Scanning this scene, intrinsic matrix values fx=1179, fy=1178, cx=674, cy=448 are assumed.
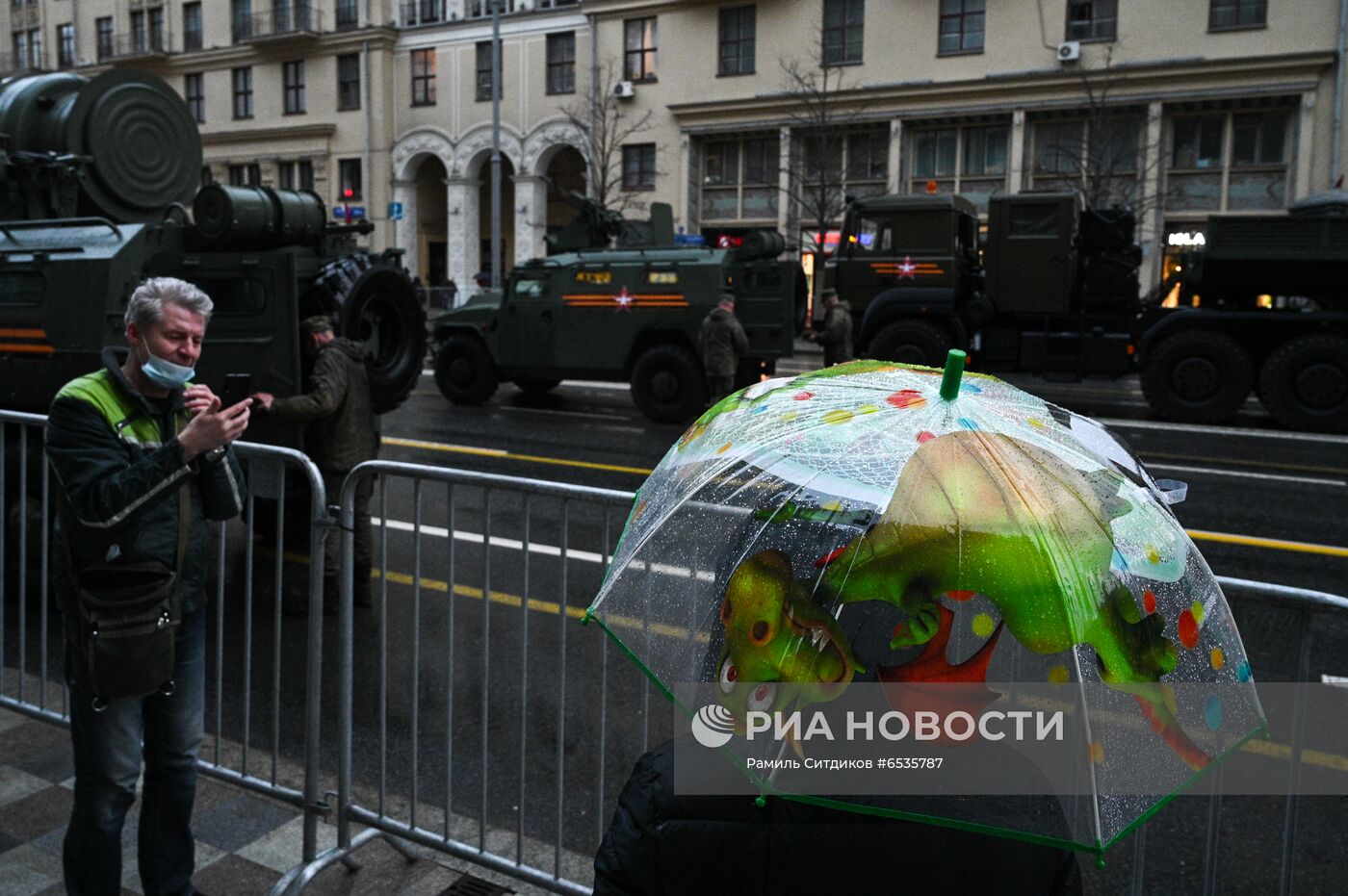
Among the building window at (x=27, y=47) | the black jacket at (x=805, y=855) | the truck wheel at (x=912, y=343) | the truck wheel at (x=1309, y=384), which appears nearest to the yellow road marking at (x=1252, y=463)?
the truck wheel at (x=1309, y=384)

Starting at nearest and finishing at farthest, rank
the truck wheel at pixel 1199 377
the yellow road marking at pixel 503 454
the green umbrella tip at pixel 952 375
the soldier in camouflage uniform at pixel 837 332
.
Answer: the green umbrella tip at pixel 952 375
the yellow road marking at pixel 503 454
the truck wheel at pixel 1199 377
the soldier in camouflage uniform at pixel 837 332

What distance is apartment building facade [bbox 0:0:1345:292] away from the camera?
1203 inches

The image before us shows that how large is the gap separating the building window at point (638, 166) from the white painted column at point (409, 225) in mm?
9511

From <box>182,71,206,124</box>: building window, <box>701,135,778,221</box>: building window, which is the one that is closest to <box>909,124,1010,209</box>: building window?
<box>701,135,778,221</box>: building window

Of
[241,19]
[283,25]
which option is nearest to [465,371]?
[283,25]

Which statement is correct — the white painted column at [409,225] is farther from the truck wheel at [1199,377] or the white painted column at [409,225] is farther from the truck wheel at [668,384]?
the truck wheel at [1199,377]

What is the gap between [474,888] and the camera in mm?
3668

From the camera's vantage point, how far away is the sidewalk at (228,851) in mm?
3654

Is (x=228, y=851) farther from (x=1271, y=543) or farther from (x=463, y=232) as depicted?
(x=463, y=232)

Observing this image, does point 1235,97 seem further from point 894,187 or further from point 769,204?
point 769,204

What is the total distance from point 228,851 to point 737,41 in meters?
35.9

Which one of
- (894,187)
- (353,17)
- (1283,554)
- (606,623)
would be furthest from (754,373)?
(353,17)

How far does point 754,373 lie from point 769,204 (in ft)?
71.0

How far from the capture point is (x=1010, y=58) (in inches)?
1284
